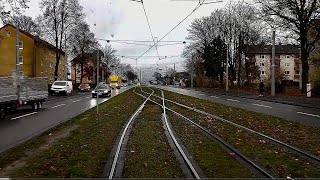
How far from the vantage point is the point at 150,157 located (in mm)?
8594

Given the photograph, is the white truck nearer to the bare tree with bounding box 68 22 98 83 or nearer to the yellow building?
the bare tree with bounding box 68 22 98 83

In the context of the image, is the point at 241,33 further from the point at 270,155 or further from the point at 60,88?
the point at 270,155

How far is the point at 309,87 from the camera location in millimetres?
36000

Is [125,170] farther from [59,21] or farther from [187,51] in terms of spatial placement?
[187,51]

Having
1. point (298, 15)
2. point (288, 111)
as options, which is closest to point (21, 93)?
point (288, 111)

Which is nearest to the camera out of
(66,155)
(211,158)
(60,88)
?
(211,158)

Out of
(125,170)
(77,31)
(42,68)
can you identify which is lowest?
(125,170)

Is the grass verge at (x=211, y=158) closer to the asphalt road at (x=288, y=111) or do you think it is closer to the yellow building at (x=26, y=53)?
the asphalt road at (x=288, y=111)

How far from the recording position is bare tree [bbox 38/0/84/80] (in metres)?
58.5

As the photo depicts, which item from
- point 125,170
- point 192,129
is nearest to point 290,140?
point 192,129

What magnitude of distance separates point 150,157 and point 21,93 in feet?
53.4

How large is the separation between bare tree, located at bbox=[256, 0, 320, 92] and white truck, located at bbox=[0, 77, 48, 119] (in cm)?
2291

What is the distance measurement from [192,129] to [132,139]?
303 cm

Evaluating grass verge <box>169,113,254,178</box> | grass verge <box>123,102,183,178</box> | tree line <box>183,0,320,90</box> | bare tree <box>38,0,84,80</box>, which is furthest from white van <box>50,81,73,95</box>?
grass verge <box>169,113,254,178</box>
